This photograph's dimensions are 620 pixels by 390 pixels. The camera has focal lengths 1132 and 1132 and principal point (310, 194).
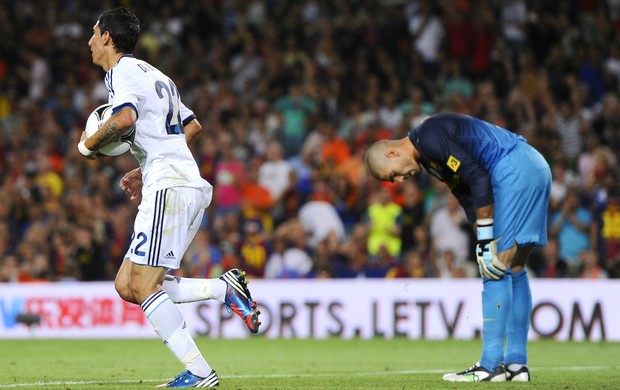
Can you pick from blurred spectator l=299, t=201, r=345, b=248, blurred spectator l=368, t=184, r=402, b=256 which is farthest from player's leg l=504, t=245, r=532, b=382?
blurred spectator l=299, t=201, r=345, b=248

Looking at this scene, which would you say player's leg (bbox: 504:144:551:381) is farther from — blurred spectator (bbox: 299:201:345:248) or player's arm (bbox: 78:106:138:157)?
blurred spectator (bbox: 299:201:345:248)

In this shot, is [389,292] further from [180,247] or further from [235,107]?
[180,247]

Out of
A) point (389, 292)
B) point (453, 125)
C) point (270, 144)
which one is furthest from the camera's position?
point (270, 144)

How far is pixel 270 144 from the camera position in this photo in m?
17.6

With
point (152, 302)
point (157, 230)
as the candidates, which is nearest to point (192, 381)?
point (152, 302)

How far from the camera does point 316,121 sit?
17.8 metres

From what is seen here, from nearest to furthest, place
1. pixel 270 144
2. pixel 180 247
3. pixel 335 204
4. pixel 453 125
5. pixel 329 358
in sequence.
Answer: pixel 180 247 < pixel 453 125 < pixel 329 358 < pixel 335 204 < pixel 270 144

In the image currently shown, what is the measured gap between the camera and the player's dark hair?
23.9 feet

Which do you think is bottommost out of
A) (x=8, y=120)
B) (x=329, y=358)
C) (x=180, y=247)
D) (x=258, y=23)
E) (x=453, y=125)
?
(x=329, y=358)

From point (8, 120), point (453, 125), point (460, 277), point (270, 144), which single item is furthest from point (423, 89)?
point (453, 125)

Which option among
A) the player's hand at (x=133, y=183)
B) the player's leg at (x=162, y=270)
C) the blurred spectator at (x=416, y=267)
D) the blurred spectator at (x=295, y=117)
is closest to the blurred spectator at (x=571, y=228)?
the blurred spectator at (x=416, y=267)

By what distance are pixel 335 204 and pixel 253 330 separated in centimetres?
921

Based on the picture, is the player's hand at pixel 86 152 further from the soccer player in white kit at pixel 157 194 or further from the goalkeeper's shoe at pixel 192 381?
the goalkeeper's shoe at pixel 192 381

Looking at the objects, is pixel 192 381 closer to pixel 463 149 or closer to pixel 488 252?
pixel 488 252
